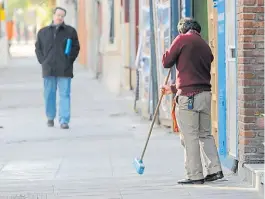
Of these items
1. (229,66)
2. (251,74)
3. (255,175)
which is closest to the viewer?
(255,175)

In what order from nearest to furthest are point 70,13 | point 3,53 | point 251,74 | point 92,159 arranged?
point 251,74 → point 92,159 → point 3,53 → point 70,13

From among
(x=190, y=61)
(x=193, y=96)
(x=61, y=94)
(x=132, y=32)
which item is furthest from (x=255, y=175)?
(x=132, y=32)

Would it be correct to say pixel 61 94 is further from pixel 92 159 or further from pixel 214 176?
pixel 214 176

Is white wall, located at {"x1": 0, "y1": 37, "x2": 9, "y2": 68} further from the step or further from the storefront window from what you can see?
the step

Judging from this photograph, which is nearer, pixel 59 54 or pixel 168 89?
pixel 168 89

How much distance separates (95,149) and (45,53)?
116 inches

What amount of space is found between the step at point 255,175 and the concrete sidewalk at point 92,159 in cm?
9

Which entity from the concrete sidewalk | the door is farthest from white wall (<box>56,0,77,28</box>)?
the door

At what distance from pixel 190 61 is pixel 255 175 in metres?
1.22

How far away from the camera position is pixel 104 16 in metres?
25.1

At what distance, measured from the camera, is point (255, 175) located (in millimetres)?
8461

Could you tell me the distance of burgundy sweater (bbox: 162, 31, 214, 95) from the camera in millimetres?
8672

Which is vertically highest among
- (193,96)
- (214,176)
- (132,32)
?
(132,32)

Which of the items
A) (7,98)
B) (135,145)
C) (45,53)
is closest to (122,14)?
(7,98)
